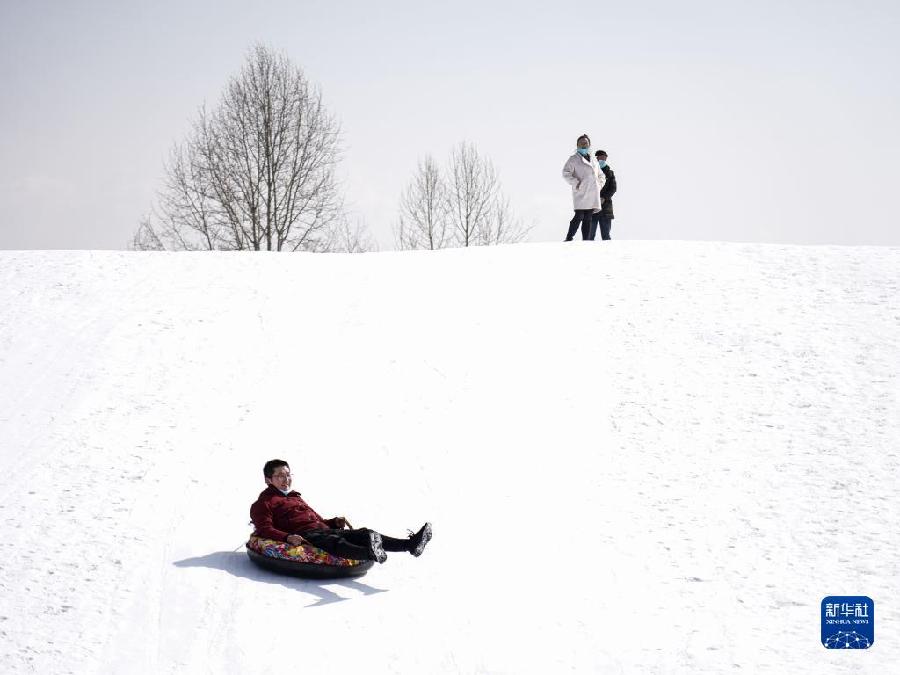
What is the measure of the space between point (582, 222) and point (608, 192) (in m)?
0.75

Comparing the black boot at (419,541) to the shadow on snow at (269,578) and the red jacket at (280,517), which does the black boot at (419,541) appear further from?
the red jacket at (280,517)

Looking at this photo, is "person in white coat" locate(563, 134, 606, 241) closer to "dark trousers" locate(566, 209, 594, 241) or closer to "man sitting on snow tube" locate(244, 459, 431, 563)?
"dark trousers" locate(566, 209, 594, 241)

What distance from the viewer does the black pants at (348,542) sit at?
6.86 metres

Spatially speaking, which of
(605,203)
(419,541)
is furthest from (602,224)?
(419,541)

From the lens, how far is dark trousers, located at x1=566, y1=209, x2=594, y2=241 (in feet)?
53.3

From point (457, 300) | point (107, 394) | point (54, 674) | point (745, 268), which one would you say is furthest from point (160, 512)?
point (745, 268)

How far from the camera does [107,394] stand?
33.1 feet

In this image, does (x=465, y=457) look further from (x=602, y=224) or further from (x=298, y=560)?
(x=602, y=224)

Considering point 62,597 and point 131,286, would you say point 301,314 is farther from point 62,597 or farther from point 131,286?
point 62,597

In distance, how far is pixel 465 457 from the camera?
8961 millimetres

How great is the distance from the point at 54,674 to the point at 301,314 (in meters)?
7.47

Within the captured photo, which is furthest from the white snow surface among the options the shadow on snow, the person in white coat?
the person in white coat

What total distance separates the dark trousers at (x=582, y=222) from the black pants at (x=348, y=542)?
10.5 m

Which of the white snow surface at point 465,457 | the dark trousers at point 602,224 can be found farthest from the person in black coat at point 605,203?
the white snow surface at point 465,457
